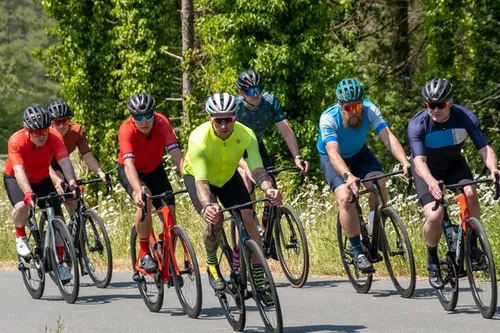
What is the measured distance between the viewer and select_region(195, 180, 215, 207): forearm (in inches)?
394

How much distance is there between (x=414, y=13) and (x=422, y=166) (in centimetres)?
2849

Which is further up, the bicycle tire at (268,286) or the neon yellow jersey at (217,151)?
the neon yellow jersey at (217,151)

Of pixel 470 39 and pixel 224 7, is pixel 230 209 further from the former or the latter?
pixel 470 39

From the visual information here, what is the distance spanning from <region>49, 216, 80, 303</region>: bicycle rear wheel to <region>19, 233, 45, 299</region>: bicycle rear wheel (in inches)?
9.8

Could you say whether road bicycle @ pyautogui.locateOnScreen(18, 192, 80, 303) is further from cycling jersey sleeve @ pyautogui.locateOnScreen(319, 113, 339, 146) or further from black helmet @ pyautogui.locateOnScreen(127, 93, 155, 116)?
cycling jersey sleeve @ pyautogui.locateOnScreen(319, 113, 339, 146)

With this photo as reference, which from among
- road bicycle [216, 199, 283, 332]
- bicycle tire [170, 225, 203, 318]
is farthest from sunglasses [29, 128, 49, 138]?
road bicycle [216, 199, 283, 332]

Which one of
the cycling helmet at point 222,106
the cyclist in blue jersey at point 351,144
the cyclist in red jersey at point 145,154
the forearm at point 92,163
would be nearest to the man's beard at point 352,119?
the cyclist in blue jersey at point 351,144

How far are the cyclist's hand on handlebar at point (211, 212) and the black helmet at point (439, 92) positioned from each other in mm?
1988

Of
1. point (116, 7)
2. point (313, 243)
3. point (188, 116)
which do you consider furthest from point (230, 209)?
point (116, 7)

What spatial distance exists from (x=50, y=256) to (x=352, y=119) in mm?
3381

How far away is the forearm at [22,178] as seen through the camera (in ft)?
41.7

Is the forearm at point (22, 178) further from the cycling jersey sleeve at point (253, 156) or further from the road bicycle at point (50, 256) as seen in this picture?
the cycling jersey sleeve at point (253, 156)

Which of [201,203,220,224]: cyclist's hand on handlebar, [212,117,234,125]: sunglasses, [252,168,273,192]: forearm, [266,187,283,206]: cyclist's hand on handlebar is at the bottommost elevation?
[201,203,220,224]: cyclist's hand on handlebar

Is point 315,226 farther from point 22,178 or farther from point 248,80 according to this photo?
point 22,178
